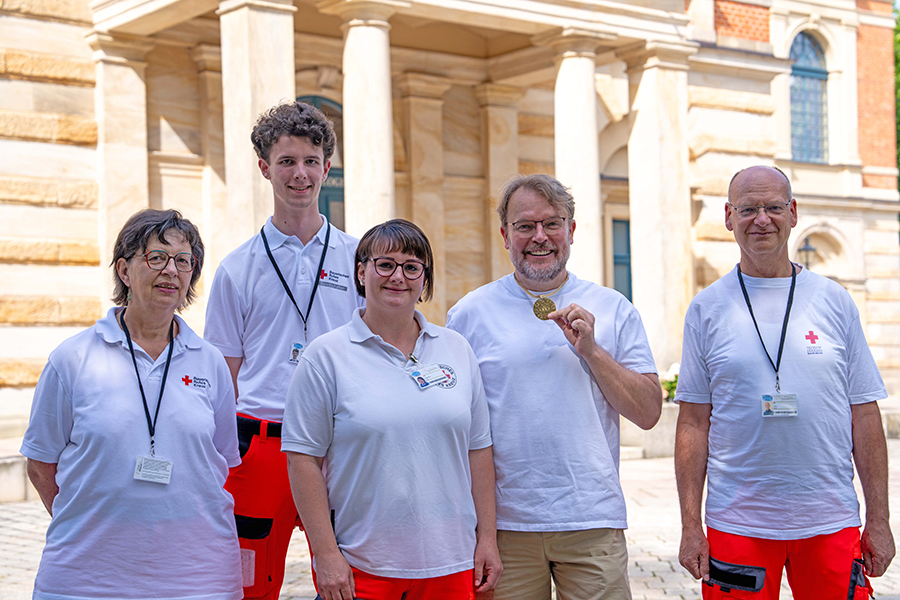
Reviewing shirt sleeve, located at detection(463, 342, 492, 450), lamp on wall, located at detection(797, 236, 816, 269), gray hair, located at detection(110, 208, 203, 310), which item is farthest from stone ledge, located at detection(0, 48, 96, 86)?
lamp on wall, located at detection(797, 236, 816, 269)

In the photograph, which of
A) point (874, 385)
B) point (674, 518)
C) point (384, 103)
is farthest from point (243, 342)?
point (384, 103)

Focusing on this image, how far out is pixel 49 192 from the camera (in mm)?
12406

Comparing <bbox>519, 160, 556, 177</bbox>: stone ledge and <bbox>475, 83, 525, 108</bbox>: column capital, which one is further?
<bbox>519, 160, 556, 177</bbox>: stone ledge

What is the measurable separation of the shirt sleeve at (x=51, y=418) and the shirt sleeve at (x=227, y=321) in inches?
32.8

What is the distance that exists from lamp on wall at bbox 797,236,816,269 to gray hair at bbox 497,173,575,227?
20.9 meters

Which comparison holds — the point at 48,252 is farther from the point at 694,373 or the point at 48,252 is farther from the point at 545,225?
the point at 694,373

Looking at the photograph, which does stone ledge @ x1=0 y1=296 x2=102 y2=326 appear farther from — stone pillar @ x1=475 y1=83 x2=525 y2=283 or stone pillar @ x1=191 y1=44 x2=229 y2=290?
stone pillar @ x1=475 y1=83 x2=525 y2=283

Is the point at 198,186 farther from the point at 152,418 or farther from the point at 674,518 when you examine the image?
the point at 152,418

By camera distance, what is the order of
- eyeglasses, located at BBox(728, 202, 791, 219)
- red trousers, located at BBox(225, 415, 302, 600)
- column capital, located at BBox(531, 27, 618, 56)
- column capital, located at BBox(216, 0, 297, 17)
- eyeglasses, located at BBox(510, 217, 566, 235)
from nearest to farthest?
eyeglasses, located at BBox(510, 217, 566, 235) < eyeglasses, located at BBox(728, 202, 791, 219) < red trousers, located at BBox(225, 415, 302, 600) < column capital, located at BBox(216, 0, 297, 17) < column capital, located at BBox(531, 27, 618, 56)

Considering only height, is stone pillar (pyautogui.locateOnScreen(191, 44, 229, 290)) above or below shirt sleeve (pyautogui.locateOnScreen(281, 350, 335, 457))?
above

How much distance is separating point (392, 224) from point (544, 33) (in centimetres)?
1076

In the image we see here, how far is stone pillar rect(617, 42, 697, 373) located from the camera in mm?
14305

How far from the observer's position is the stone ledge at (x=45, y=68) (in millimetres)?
12109

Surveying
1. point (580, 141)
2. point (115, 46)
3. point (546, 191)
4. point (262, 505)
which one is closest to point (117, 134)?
point (115, 46)
